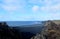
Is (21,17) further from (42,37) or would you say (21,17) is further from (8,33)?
(42,37)

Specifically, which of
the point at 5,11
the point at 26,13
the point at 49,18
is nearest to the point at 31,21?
the point at 26,13

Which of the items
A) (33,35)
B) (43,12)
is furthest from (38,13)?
(33,35)

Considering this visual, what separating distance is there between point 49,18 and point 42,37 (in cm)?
33

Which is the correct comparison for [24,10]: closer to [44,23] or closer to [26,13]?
[26,13]

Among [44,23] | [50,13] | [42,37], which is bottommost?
[42,37]

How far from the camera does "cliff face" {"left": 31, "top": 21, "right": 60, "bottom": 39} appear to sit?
78.8 inches

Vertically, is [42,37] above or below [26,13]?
below

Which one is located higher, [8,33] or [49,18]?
[49,18]

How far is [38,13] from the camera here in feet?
6.78

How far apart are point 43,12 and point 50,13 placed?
115 mm

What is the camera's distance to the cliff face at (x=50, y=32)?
2.00m

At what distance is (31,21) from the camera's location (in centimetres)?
204

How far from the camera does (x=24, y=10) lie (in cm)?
207

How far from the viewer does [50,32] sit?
2020mm
